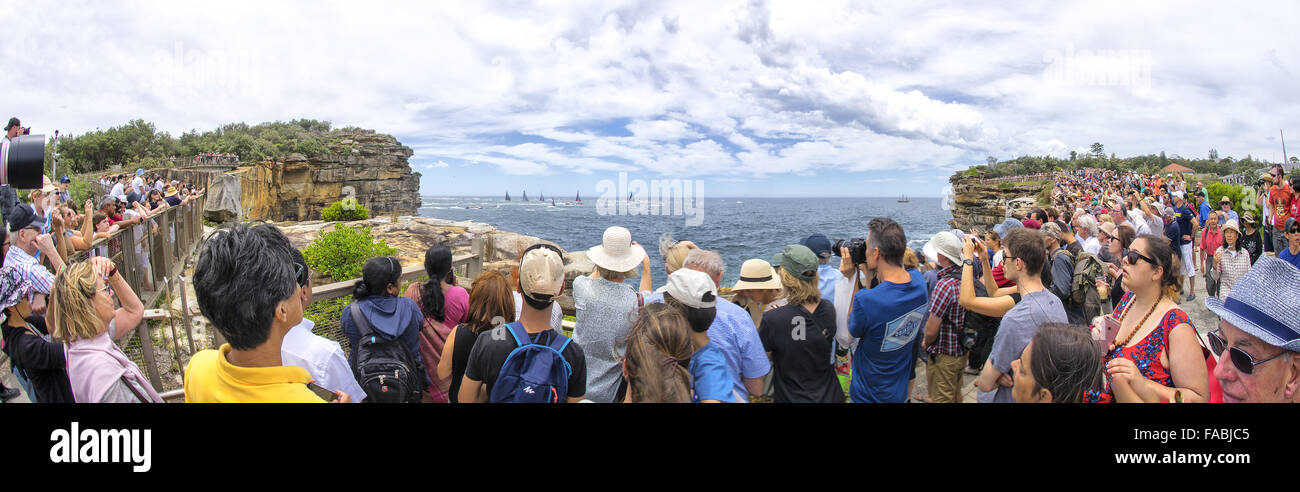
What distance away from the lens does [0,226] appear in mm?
3377

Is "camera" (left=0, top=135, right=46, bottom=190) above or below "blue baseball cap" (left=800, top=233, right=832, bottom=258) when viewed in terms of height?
above

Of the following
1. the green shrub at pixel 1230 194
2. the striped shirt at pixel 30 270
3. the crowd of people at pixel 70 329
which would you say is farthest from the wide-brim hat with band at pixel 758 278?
the green shrub at pixel 1230 194

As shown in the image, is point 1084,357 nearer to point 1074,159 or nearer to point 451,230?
point 451,230

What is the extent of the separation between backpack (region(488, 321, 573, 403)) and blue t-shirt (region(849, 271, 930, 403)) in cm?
196

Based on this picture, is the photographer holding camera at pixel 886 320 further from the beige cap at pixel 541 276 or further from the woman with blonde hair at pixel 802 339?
the beige cap at pixel 541 276

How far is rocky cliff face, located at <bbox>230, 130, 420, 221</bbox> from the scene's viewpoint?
3778 cm

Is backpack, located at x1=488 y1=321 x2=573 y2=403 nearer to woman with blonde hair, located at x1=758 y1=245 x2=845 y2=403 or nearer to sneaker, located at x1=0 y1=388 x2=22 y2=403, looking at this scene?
woman with blonde hair, located at x1=758 y1=245 x2=845 y2=403

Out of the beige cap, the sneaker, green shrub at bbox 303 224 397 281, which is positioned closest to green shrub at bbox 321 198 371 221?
green shrub at bbox 303 224 397 281

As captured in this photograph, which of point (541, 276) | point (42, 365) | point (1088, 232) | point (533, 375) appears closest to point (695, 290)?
point (541, 276)

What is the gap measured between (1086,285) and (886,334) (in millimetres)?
2164

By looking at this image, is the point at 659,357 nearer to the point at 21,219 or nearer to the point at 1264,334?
the point at 1264,334

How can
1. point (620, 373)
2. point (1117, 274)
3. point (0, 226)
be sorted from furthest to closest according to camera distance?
point (1117, 274) < point (0, 226) < point (620, 373)

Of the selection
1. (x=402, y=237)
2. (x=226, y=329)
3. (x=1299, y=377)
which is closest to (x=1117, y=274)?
(x=1299, y=377)
